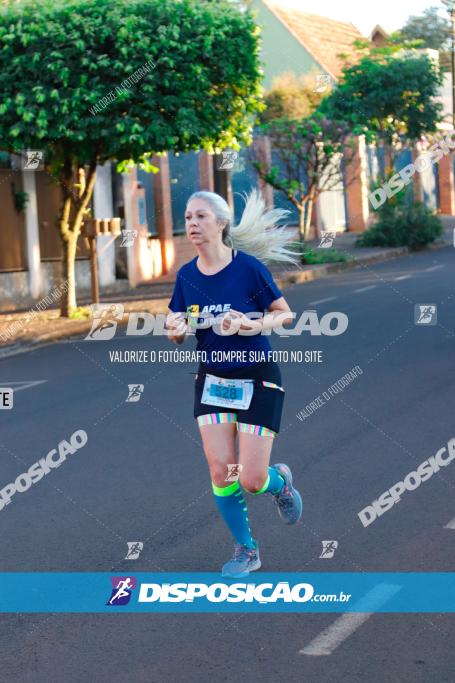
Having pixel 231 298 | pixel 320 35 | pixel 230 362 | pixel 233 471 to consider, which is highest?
pixel 320 35

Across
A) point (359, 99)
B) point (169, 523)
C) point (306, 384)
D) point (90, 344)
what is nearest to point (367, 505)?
point (169, 523)

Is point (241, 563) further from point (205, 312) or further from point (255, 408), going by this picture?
point (205, 312)

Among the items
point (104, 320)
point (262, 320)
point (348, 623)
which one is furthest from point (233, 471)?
point (104, 320)

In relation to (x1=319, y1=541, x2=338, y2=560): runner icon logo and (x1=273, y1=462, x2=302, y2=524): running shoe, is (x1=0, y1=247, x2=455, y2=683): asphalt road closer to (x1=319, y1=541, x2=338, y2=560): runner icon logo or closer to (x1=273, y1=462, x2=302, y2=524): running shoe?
(x1=319, y1=541, x2=338, y2=560): runner icon logo

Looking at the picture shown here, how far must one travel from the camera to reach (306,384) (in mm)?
12250

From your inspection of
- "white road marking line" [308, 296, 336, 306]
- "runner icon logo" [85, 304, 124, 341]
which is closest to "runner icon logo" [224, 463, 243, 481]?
"runner icon logo" [85, 304, 124, 341]

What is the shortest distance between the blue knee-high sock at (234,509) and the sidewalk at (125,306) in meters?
10.8

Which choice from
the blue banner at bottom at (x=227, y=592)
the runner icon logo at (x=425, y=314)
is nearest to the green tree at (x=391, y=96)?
the runner icon logo at (x=425, y=314)

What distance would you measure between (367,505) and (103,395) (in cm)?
530

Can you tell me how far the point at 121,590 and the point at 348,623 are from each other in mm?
1204

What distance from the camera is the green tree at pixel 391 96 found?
3712 cm

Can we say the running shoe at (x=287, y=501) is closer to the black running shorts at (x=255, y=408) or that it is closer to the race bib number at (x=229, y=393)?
the black running shorts at (x=255, y=408)

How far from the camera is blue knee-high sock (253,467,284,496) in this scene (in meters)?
6.03

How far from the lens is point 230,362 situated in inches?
229
